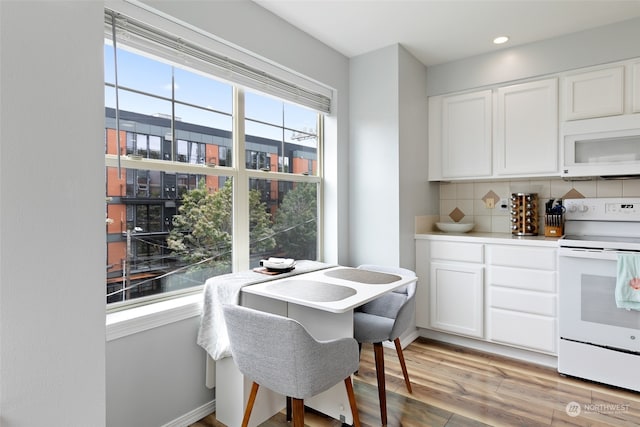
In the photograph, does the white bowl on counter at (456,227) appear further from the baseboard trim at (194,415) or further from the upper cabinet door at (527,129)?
the baseboard trim at (194,415)

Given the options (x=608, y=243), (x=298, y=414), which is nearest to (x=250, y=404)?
(x=298, y=414)

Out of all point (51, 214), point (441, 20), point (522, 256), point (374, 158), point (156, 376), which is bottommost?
point (156, 376)

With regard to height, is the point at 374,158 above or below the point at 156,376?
above

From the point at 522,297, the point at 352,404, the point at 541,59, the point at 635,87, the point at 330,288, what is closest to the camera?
the point at 352,404

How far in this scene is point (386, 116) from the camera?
2.90 m

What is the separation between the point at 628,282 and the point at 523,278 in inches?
23.8

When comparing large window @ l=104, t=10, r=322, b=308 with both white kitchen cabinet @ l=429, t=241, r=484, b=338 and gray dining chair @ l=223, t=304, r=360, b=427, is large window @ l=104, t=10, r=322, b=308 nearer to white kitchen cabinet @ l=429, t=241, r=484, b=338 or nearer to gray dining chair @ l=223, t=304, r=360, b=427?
gray dining chair @ l=223, t=304, r=360, b=427

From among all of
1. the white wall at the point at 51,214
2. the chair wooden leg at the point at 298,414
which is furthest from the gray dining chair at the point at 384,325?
the white wall at the point at 51,214

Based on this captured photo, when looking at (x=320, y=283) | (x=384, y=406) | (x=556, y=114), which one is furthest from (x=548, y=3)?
(x=384, y=406)

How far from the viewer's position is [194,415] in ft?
6.40

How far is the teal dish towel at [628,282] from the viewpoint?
216cm

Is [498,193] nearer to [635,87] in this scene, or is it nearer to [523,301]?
[523,301]

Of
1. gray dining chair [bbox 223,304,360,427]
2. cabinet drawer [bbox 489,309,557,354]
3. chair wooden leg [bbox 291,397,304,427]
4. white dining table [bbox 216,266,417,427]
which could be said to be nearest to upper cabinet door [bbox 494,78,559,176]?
cabinet drawer [bbox 489,309,557,354]

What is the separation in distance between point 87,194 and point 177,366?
4.45 feet
